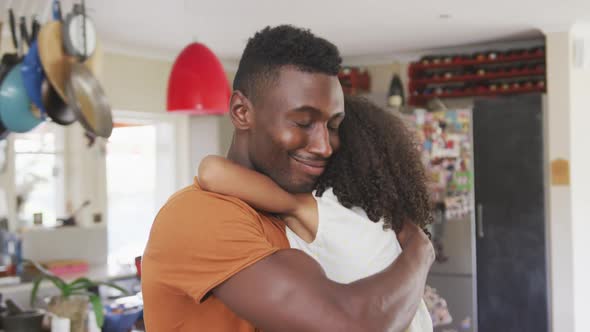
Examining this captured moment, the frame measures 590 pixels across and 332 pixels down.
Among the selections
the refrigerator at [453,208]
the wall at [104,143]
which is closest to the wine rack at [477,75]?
the refrigerator at [453,208]

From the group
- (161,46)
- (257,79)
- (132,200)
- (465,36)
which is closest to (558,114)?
(465,36)

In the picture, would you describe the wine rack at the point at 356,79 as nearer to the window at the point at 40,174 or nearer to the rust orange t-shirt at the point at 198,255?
the window at the point at 40,174

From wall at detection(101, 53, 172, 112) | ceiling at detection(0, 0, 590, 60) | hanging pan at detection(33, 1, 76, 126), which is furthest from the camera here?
wall at detection(101, 53, 172, 112)

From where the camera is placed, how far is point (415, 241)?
110 cm

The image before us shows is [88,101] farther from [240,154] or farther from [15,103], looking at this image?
[240,154]

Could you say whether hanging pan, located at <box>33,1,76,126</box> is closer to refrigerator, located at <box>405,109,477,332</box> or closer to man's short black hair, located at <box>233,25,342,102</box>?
man's short black hair, located at <box>233,25,342,102</box>

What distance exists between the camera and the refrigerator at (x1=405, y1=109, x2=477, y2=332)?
13.0ft

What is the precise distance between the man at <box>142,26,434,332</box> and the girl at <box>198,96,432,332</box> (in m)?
0.03

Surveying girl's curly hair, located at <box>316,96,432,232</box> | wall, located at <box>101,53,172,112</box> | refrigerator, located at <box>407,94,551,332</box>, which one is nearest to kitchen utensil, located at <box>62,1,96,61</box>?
girl's curly hair, located at <box>316,96,432,232</box>

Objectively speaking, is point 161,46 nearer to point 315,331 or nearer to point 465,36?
point 465,36

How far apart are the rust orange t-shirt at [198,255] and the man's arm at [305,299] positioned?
2 cm

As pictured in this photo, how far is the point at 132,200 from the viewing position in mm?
5516

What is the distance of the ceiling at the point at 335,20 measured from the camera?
3730mm

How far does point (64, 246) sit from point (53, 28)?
244 centimetres
